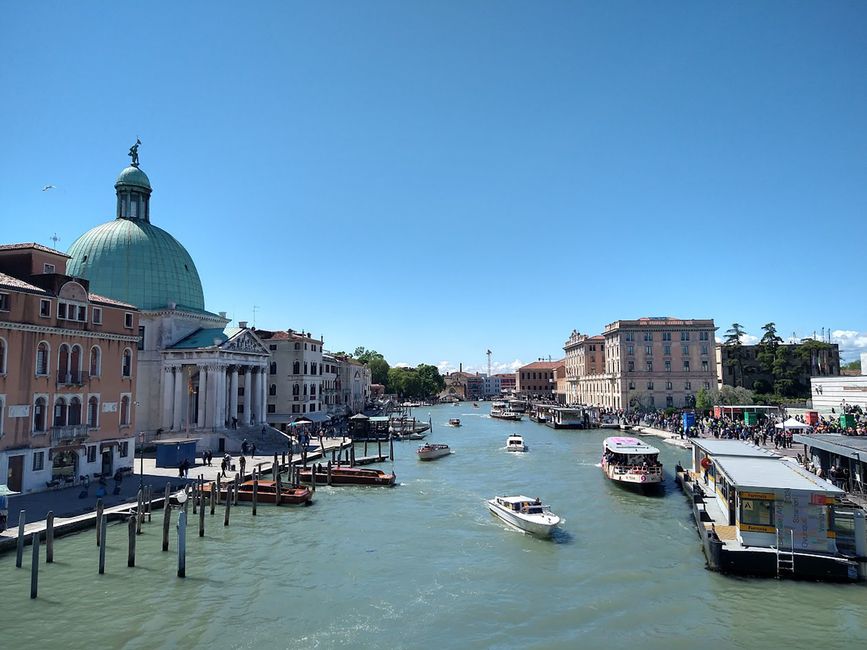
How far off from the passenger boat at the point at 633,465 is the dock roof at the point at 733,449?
10.2 ft

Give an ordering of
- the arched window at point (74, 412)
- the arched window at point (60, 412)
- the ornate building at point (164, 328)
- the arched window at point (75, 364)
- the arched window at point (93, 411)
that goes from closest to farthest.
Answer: the arched window at point (60, 412)
the arched window at point (74, 412)
the arched window at point (75, 364)
the arched window at point (93, 411)
the ornate building at point (164, 328)

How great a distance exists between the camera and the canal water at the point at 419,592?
1603cm

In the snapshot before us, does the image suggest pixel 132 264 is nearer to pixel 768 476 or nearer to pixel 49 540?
pixel 49 540

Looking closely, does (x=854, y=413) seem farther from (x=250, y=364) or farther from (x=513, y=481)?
(x=250, y=364)

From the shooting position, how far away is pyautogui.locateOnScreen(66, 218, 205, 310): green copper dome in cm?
5012

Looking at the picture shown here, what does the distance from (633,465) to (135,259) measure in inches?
1700

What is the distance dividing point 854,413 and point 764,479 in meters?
39.2

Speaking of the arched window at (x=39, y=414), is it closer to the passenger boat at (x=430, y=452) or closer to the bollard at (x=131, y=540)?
the bollard at (x=131, y=540)

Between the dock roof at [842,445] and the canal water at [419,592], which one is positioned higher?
the dock roof at [842,445]

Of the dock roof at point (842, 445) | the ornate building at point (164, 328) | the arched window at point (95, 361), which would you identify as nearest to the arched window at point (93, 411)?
the arched window at point (95, 361)

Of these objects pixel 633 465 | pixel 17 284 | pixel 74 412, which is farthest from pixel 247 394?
pixel 633 465

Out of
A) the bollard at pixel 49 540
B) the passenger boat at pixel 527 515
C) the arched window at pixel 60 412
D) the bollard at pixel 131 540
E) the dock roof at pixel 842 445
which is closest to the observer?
the bollard at pixel 131 540

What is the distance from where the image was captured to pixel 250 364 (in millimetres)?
55344

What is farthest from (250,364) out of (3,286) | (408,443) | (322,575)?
(322,575)
